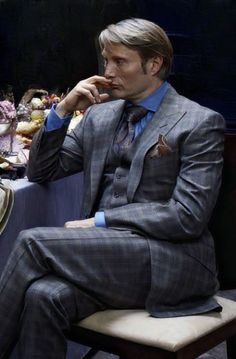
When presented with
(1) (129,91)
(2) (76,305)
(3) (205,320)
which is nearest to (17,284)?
(2) (76,305)

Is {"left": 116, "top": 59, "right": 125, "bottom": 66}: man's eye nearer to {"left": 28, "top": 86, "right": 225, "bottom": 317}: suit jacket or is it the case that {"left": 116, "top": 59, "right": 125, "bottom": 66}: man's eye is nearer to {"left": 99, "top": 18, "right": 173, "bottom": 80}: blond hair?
{"left": 99, "top": 18, "right": 173, "bottom": 80}: blond hair

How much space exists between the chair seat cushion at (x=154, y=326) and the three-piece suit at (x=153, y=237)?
3 cm

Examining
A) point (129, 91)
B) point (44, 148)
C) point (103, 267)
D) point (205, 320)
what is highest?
point (129, 91)

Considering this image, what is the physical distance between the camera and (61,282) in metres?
2.30

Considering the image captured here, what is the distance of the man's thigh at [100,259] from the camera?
2297 millimetres

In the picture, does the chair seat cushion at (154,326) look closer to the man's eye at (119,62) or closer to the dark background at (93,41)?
the man's eye at (119,62)

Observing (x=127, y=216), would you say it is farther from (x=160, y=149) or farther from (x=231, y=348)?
(x=231, y=348)

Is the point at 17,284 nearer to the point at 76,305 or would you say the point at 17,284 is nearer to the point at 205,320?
the point at 76,305

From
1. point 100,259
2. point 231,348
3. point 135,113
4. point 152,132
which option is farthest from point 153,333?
point 135,113

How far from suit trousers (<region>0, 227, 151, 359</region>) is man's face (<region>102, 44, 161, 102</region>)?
48 centimetres

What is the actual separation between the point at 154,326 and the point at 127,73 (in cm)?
81

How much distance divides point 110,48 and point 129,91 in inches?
6.0

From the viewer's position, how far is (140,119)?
8.61 ft

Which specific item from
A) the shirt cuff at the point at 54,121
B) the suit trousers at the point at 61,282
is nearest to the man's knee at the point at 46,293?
the suit trousers at the point at 61,282
